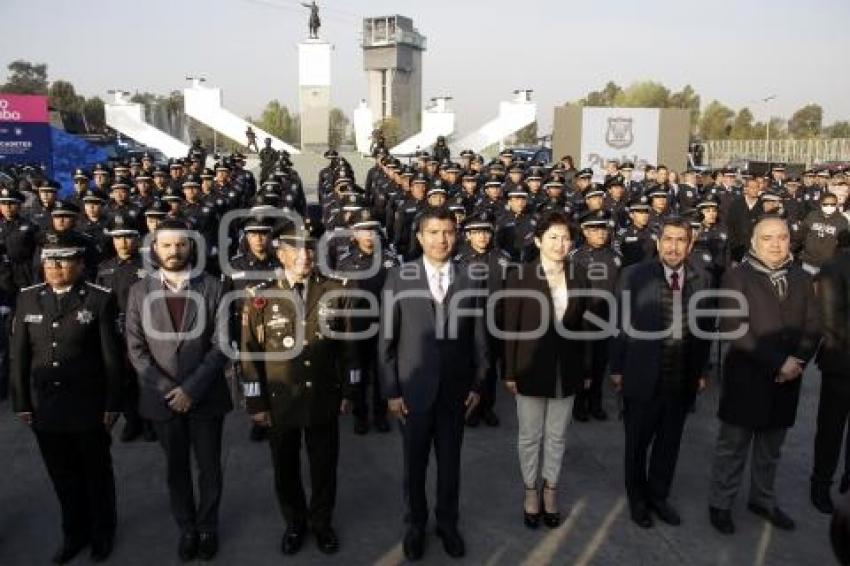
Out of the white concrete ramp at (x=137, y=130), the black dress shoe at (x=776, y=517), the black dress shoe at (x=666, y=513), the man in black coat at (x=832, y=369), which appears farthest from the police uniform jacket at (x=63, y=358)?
the white concrete ramp at (x=137, y=130)

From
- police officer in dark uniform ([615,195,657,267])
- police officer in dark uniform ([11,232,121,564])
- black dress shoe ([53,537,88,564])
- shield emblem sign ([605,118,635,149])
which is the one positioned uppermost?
shield emblem sign ([605,118,635,149])

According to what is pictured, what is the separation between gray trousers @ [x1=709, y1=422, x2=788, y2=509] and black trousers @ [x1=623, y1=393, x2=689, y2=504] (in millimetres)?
271

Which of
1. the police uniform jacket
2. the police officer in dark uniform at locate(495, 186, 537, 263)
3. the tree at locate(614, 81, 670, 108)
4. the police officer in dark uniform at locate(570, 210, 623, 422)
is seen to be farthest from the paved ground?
the tree at locate(614, 81, 670, 108)

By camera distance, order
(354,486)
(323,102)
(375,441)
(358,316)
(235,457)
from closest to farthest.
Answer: (358,316) < (354,486) < (235,457) < (375,441) < (323,102)

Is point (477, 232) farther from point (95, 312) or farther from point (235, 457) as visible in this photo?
point (95, 312)

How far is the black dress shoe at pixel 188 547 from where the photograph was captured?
3896 mm

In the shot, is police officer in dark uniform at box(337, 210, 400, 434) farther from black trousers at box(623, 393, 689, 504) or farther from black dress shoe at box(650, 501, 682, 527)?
black dress shoe at box(650, 501, 682, 527)

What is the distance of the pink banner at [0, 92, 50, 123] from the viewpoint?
1259 cm

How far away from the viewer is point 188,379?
3.74 metres

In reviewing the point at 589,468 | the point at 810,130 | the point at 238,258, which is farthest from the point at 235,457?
the point at 810,130

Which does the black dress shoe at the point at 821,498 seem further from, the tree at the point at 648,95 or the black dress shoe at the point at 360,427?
the tree at the point at 648,95

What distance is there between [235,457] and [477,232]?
2.82 meters

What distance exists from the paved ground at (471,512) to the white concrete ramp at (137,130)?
33.6 m

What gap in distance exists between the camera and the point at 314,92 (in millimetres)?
40406
